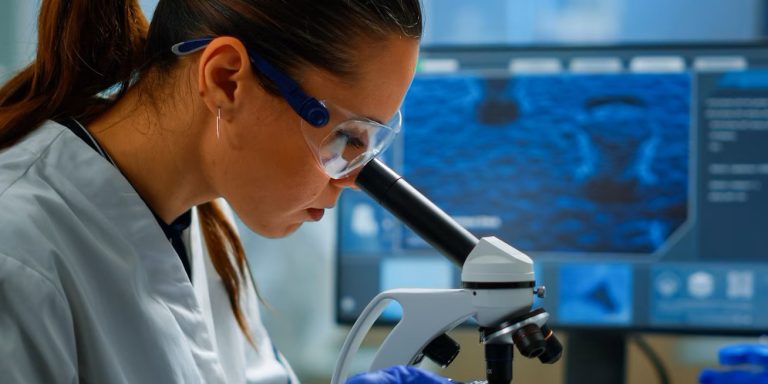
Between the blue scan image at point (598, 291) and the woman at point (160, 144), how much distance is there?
667 millimetres

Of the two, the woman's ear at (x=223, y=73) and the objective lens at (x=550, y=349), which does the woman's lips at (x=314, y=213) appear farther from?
the objective lens at (x=550, y=349)

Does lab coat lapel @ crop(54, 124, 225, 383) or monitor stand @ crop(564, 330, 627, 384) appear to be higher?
lab coat lapel @ crop(54, 124, 225, 383)

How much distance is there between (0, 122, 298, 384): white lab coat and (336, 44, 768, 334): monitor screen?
719 millimetres

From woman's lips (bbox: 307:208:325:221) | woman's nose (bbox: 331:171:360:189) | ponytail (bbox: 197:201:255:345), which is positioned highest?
woman's nose (bbox: 331:171:360:189)

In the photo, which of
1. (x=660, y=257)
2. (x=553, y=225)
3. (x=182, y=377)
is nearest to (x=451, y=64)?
(x=553, y=225)

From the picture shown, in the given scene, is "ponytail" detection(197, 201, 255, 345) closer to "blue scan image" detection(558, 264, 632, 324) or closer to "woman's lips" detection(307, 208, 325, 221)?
"woman's lips" detection(307, 208, 325, 221)

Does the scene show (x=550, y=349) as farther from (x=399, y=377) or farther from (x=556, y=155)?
(x=556, y=155)

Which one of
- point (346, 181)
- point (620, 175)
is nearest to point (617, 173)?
point (620, 175)

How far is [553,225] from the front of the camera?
152 cm

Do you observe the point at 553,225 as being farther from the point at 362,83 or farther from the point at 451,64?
the point at 362,83

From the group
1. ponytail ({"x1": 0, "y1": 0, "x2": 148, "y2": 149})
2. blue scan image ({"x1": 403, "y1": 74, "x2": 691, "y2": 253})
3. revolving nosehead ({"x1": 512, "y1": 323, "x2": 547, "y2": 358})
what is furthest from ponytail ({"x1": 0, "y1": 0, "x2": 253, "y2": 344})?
blue scan image ({"x1": 403, "y1": 74, "x2": 691, "y2": 253})

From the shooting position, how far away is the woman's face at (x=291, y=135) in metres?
0.88

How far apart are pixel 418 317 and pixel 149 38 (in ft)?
1.39

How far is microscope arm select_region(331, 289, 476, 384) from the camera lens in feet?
2.71
